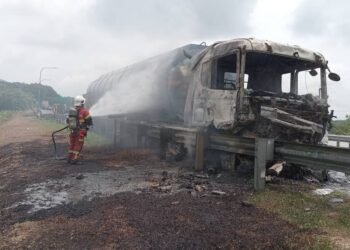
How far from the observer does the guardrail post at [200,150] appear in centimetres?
827

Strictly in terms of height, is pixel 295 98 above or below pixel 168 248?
above

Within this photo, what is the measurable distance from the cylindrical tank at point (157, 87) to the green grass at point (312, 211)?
15.2 ft

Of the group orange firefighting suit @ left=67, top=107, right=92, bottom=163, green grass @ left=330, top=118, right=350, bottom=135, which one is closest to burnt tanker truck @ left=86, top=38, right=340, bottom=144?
orange firefighting suit @ left=67, top=107, right=92, bottom=163

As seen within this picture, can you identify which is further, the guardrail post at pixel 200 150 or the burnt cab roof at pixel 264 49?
the guardrail post at pixel 200 150

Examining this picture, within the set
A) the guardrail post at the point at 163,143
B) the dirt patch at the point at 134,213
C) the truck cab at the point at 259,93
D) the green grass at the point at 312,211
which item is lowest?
the dirt patch at the point at 134,213

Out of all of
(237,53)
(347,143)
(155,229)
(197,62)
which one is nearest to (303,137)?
(237,53)

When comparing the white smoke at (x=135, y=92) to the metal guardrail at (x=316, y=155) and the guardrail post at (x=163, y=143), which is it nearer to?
the guardrail post at (x=163, y=143)

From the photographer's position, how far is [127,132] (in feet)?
44.1

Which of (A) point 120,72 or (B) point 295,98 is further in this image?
(A) point 120,72

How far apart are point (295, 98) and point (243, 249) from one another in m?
4.38

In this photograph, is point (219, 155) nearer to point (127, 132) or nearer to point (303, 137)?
point (303, 137)

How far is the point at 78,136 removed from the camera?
10.0m

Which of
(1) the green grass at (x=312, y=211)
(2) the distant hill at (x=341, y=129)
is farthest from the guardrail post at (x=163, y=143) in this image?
(2) the distant hill at (x=341, y=129)

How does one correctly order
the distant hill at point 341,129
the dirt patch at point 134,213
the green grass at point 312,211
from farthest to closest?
the distant hill at point 341,129, the green grass at point 312,211, the dirt patch at point 134,213
